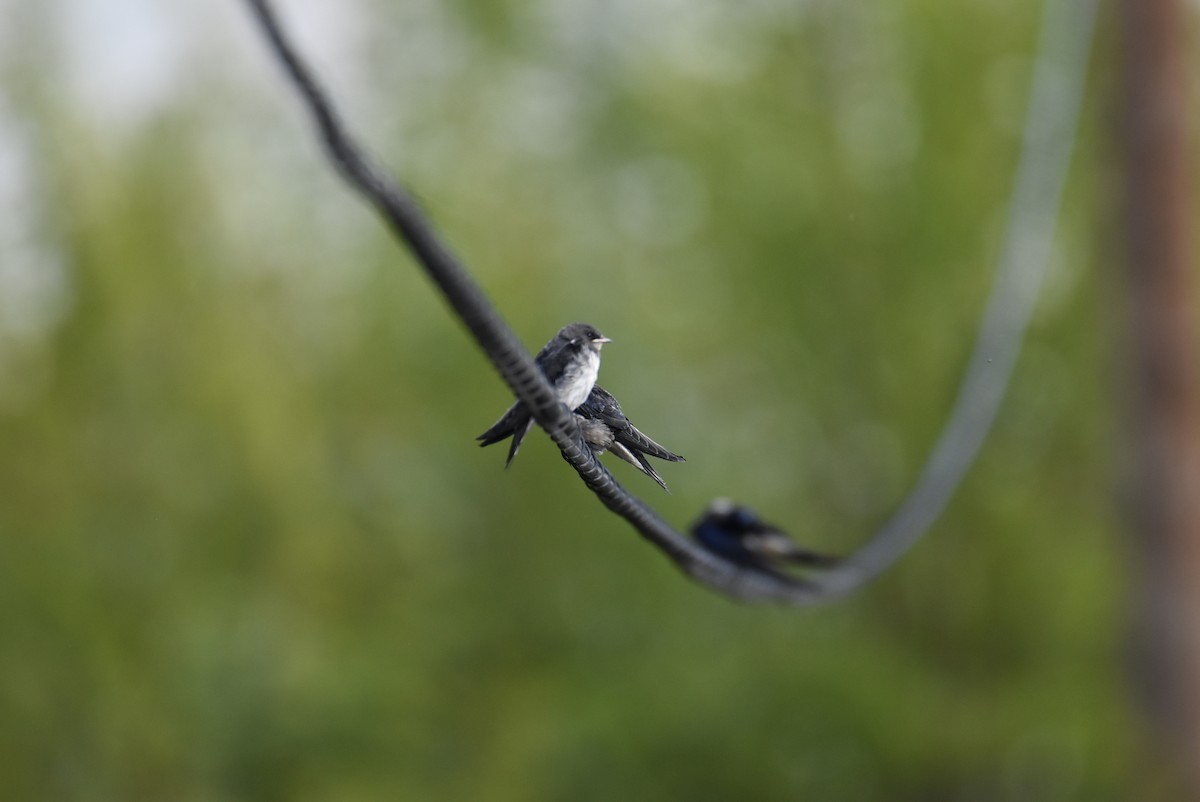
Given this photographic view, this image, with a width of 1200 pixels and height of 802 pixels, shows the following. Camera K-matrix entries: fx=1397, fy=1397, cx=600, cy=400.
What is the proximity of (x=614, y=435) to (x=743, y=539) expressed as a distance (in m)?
1.01

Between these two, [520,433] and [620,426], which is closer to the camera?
[520,433]

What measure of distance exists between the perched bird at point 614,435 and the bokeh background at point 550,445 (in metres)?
6.51

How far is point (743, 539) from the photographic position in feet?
8.00

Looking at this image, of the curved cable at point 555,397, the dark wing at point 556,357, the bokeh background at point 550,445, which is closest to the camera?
the curved cable at point 555,397

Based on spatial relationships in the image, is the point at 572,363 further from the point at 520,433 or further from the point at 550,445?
the point at 550,445

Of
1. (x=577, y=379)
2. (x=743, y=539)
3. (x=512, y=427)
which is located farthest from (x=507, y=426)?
(x=743, y=539)

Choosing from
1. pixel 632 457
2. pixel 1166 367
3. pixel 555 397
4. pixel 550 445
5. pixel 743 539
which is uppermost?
pixel 1166 367

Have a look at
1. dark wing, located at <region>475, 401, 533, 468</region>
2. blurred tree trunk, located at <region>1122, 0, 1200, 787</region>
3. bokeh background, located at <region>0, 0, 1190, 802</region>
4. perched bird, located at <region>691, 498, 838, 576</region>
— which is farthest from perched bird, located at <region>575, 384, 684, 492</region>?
blurred tree trunk, located at <region>1122, 0, 1200, 787</region>

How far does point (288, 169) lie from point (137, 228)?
1436 mm

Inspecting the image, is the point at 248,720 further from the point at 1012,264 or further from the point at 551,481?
the point at 1012,264

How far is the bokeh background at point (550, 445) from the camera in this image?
27.5 ft

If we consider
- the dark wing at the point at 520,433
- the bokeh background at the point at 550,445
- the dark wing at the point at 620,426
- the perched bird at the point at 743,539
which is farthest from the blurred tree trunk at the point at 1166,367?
the dark wing at the point at 520,433

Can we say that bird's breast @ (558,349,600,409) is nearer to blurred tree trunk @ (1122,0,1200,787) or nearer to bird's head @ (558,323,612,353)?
bird's head @ (558,323,612,353)

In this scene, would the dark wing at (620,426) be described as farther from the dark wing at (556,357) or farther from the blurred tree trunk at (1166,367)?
the blurred tree trunk at (1166,367)
